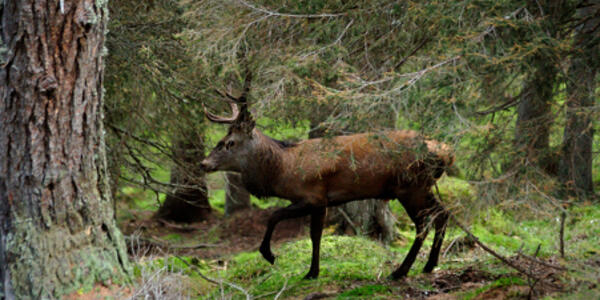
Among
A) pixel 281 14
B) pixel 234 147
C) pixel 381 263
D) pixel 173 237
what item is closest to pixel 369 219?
pixel 381 263

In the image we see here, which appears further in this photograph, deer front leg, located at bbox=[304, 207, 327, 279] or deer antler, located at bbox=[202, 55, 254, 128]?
deer front leg, located at bbox=[304, 207, 327, 279]

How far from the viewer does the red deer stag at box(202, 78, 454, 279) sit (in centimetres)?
695

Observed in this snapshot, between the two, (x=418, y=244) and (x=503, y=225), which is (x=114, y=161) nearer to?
(x=418, y=244)

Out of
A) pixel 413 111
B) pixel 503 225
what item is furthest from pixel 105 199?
pixel 503 225

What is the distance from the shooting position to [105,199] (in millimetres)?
4453

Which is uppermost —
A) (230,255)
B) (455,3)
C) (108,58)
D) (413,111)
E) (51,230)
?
(455,3)

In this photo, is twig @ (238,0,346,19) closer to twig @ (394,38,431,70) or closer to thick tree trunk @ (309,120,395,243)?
twig @ (394,38,431,70)

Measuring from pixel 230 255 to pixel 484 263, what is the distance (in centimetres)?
655

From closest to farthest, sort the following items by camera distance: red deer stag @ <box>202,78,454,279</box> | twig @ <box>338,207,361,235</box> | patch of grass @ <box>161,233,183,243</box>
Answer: red deer stag @ <box>202,78,454,279</box> → twig @ <box>338,207,361,235</box> → patch of grass @ <box>161,233,183,243</box>

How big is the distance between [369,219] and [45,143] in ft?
24.9

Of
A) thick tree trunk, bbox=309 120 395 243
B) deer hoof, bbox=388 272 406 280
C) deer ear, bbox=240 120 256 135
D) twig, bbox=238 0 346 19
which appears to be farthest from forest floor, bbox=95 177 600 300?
twig, bbox=238 0 346 19

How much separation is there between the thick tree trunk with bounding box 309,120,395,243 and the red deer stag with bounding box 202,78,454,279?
10.3ft

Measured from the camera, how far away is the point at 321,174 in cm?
709

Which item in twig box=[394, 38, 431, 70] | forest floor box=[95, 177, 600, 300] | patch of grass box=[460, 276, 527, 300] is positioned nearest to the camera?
forest floor box=[95, 177, 600, 300]
